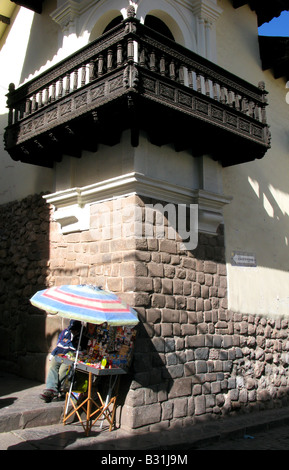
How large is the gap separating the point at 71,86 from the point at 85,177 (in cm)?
139

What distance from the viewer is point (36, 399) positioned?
577 centimetres

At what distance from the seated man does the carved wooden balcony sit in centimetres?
270

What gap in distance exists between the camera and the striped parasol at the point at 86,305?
14.9 ft

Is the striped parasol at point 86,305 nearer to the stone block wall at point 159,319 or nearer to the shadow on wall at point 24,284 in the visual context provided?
the stone block wall at point 159,319

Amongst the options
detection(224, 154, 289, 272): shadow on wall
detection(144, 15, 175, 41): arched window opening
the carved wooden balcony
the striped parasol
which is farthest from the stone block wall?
detection(144, 15, 175, 41): arched window opening

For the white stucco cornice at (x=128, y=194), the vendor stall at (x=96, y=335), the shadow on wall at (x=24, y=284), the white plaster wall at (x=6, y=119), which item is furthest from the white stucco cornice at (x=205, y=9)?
the vendor stall at (x=96, y=335)

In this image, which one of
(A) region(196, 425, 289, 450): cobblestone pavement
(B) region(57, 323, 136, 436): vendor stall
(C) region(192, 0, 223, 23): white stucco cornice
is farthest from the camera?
(C) region(192, 0, 223, 23): white stucco cornice

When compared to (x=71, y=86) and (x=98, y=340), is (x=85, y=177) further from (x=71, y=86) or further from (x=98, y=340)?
(x=98, y=340)

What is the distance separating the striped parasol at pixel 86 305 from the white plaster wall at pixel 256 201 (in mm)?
2892

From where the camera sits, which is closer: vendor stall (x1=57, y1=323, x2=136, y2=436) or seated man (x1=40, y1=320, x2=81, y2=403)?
vendor stall (x1=57, y1=323, x2=136, y2=436)

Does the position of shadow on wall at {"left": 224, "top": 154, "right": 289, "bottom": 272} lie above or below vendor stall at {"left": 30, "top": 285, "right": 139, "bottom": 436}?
above

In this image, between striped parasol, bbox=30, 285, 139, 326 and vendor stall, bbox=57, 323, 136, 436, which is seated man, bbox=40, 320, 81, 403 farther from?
striped parasol, bbox=30, 285, 139, 326

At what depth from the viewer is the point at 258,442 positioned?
5902 millimetres

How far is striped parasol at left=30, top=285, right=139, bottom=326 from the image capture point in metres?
4.53
